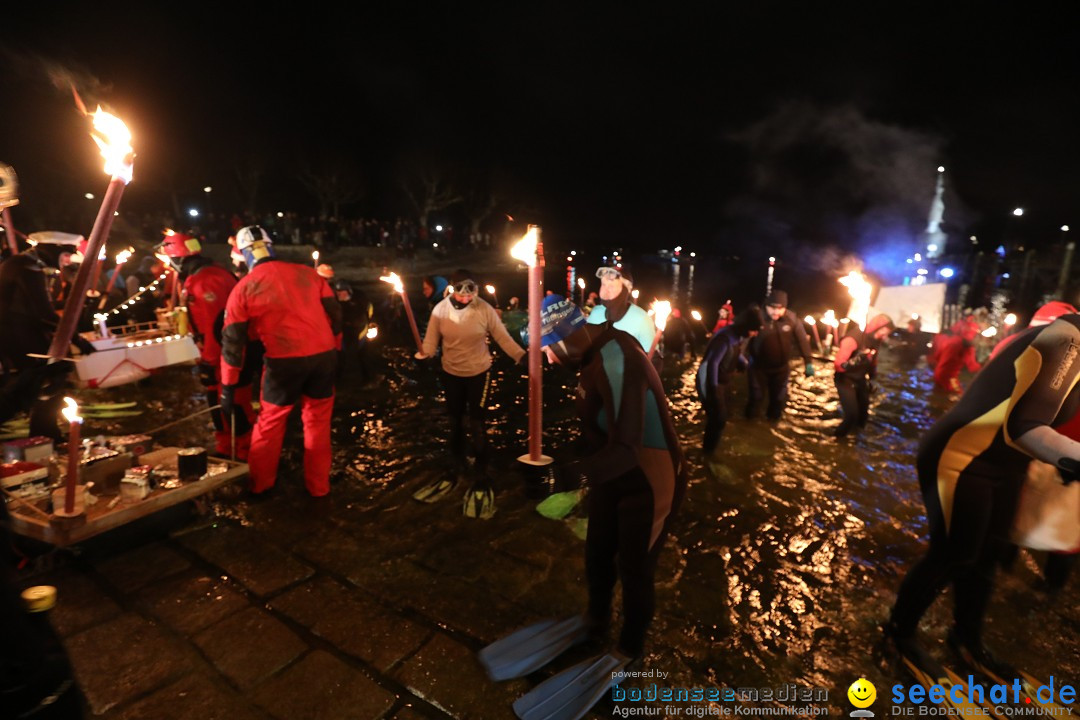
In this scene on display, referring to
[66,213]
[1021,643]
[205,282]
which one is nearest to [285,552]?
[205,282]

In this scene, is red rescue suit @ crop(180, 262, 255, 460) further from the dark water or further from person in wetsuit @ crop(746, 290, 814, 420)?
person in wetsuit @ crop(746, 290, 814, 420)

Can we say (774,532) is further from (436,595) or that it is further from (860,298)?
(860,298)

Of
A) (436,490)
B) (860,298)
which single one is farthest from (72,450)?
(860,298)

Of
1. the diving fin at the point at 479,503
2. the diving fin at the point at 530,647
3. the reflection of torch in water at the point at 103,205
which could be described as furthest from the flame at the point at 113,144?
the diving fin at the point at 479,503

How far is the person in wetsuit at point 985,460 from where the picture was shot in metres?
2.59

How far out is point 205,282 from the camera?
5.31m

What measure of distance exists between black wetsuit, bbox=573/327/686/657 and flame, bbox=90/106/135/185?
2650 millimetres

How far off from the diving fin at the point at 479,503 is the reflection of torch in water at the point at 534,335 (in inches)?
85.7

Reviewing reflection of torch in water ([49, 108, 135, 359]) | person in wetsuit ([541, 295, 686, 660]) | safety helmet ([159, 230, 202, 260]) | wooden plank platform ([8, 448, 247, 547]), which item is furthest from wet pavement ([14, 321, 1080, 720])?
safety helmet ([159, 230, 202, 260])

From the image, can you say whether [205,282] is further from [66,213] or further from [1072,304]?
[66,213]

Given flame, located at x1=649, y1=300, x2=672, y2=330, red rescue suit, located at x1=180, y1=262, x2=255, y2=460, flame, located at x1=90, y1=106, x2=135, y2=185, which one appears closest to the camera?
flame, located at x1=90, y1=106, x2=135, y2=185

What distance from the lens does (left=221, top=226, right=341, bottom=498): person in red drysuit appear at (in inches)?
176

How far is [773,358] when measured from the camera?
7.41 m

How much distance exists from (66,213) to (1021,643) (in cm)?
3717
